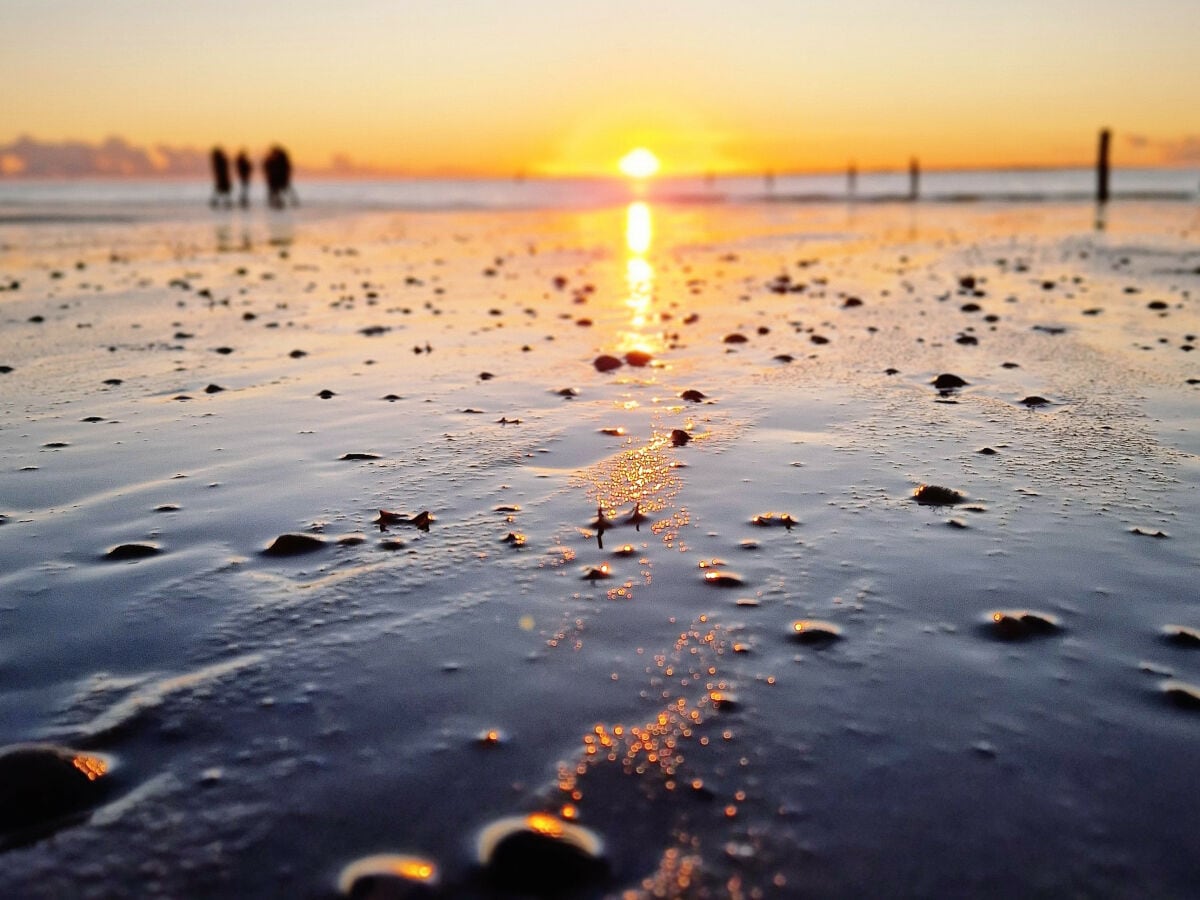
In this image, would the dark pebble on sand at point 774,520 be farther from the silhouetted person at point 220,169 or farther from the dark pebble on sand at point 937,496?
the silhouetted person at point 220,169

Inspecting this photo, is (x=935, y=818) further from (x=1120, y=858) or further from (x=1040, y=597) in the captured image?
(x=1040, y=597)

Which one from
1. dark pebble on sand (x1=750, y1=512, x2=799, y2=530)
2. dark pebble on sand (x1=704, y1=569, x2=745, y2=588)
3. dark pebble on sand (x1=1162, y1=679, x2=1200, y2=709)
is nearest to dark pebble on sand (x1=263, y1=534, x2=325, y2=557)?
dark pebble on sand (x1=704, y1=569, x2=745, y2=588)

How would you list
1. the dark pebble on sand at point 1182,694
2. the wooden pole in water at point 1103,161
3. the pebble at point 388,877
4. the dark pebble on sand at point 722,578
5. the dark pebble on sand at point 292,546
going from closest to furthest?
1. the pebble at point 388,877
2. the dark pebble on sand at point 1182,694
3. the dark pebble on sand at point 722,578
4. the dark pebble on sand at point 292,546
5. the wooden pole in water at point 1103,161

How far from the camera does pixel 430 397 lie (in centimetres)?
642

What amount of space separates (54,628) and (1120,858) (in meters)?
3.07

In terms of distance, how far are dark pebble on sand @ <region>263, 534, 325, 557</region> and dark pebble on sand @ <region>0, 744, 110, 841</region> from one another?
1.38 metres

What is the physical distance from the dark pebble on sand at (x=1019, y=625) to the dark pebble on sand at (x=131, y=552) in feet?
10.1

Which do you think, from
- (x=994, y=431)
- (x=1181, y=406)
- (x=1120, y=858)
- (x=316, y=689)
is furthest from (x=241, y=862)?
(x=1181, y=406)

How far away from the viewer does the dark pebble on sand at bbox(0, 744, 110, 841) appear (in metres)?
2.09

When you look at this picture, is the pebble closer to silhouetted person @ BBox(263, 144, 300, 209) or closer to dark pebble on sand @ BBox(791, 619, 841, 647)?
dark pebble on sand @ BBox(791, 619, 841, 647)

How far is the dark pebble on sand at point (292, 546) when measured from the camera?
360 cm

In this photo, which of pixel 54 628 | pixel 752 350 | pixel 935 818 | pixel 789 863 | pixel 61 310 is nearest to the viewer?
pixel 789 863

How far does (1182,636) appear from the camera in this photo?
112 inches

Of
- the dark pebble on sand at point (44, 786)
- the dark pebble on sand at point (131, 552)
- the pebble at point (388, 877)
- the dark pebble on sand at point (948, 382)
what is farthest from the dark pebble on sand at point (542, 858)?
the dark pebble on sand at point (948, 382)
